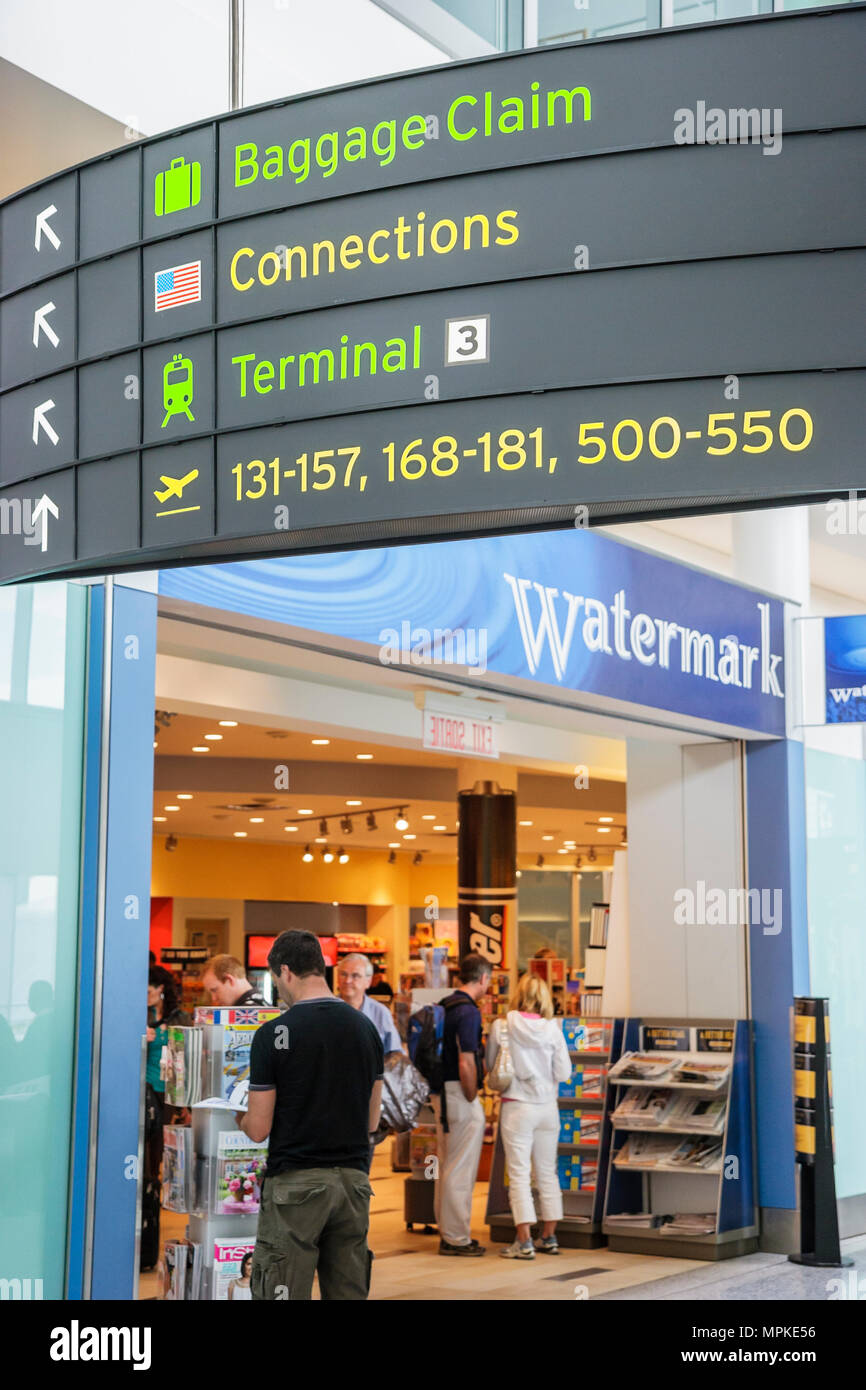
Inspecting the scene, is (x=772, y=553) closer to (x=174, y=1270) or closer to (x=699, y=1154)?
(x=699, y=1154)

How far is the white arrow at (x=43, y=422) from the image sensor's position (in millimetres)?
3652

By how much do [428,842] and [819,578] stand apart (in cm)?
1007

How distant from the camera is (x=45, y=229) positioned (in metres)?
3.75

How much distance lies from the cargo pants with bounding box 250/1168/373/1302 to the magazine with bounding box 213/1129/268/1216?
1.09 metres

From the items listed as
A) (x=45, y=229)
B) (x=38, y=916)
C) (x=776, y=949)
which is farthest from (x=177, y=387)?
(x=776, y=949)

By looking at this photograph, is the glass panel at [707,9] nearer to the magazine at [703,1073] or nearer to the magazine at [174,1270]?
the magazine at [174,1270]

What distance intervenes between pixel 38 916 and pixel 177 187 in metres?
2.38

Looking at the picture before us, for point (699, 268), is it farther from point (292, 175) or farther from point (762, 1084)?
point (762, 1084)

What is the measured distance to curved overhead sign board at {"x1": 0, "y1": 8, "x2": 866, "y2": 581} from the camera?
113 inches

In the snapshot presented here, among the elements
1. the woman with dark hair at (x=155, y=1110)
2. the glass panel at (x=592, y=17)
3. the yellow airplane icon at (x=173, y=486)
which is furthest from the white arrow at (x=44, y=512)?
the woman with dark hair at (x=155, y=1110)

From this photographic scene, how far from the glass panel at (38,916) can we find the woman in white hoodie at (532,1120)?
11.4ft

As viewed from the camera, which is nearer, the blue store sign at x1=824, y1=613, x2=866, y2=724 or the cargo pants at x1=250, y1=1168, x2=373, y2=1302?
the cargo pants at x1=250, y1=1168, x2=373, y2=1302

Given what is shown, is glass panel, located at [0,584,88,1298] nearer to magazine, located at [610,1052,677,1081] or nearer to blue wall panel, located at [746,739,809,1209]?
magazine, located at [610,1052,677,1081]

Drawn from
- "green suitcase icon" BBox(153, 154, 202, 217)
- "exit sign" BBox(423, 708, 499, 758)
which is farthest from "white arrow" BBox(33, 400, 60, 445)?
"exit sign" BBox(423, 708, 499, 758)
